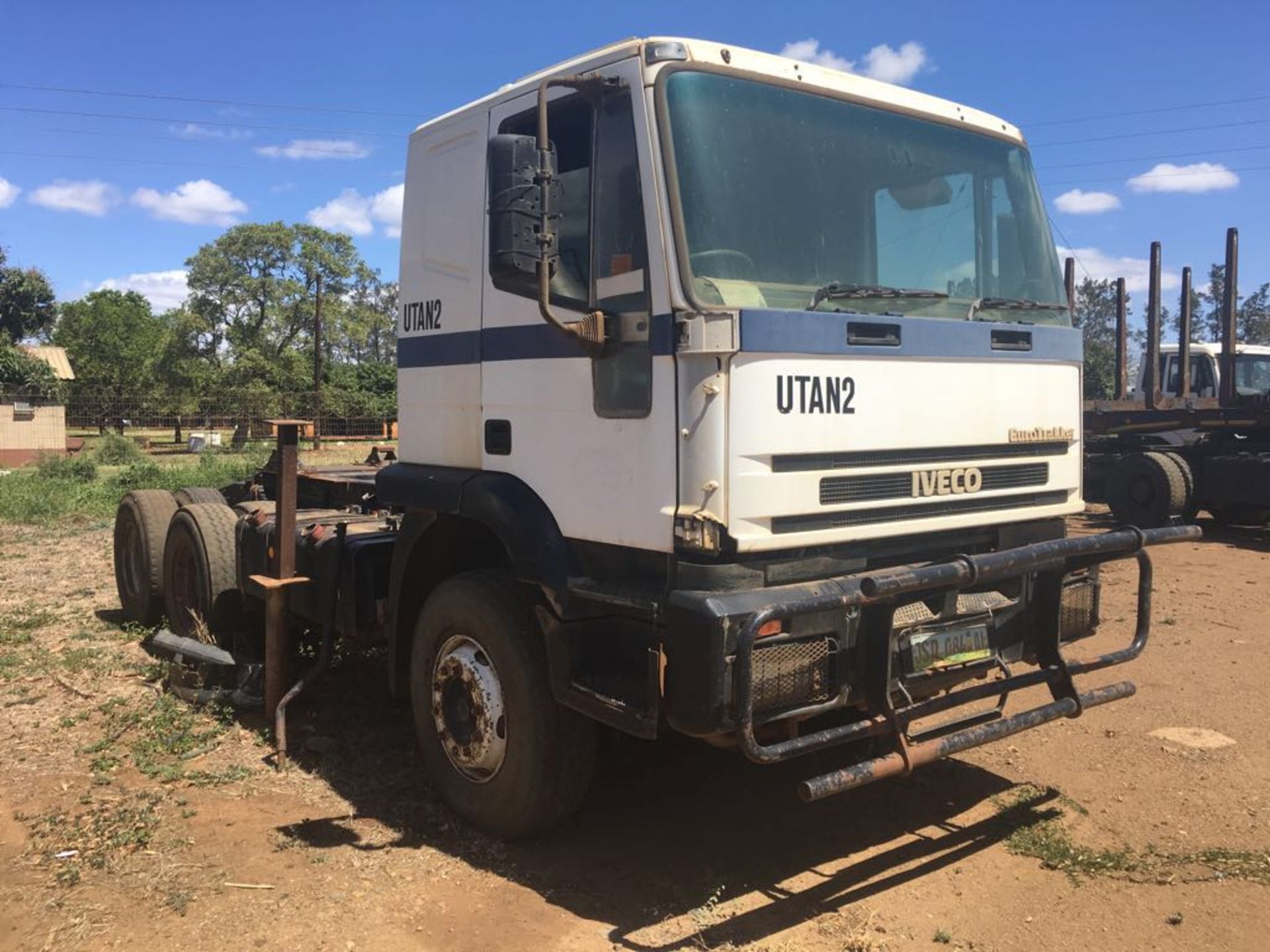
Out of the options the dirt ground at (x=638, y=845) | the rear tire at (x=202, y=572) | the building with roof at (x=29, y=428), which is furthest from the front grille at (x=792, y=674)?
the building with roof at (x=29, y=428)

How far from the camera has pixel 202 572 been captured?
711 centimetres

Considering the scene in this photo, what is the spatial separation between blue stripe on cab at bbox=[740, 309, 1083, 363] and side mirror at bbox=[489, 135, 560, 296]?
0.78 metres

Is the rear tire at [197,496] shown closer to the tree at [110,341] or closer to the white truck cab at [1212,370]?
the white truck cab at [1212,370]

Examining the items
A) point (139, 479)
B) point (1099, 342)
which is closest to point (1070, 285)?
point (139, 479)

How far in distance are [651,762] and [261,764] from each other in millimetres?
2033

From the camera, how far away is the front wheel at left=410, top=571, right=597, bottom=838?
4.01 m

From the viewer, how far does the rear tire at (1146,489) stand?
565 inches

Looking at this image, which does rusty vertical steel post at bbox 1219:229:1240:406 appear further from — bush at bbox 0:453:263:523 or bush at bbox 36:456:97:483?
bush at bbox 36:456:97:483

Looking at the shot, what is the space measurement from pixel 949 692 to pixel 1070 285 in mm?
6099

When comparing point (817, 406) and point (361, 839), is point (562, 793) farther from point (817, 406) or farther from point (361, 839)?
point (817, 406)

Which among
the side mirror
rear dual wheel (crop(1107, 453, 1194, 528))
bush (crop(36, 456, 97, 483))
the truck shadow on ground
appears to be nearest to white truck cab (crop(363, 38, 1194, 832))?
the side mirror

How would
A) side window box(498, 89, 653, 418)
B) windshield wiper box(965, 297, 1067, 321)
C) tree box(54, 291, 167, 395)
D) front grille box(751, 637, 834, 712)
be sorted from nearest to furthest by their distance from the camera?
front grille box(751, 637, 834, 712), side window box(498, 89, 653, 418), windshield wiper box(965, 297, 1067, 321), tree box(54, 291, 167, 395)

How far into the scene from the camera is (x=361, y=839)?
4.40 m

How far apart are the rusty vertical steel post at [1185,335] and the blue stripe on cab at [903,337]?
12772mm
